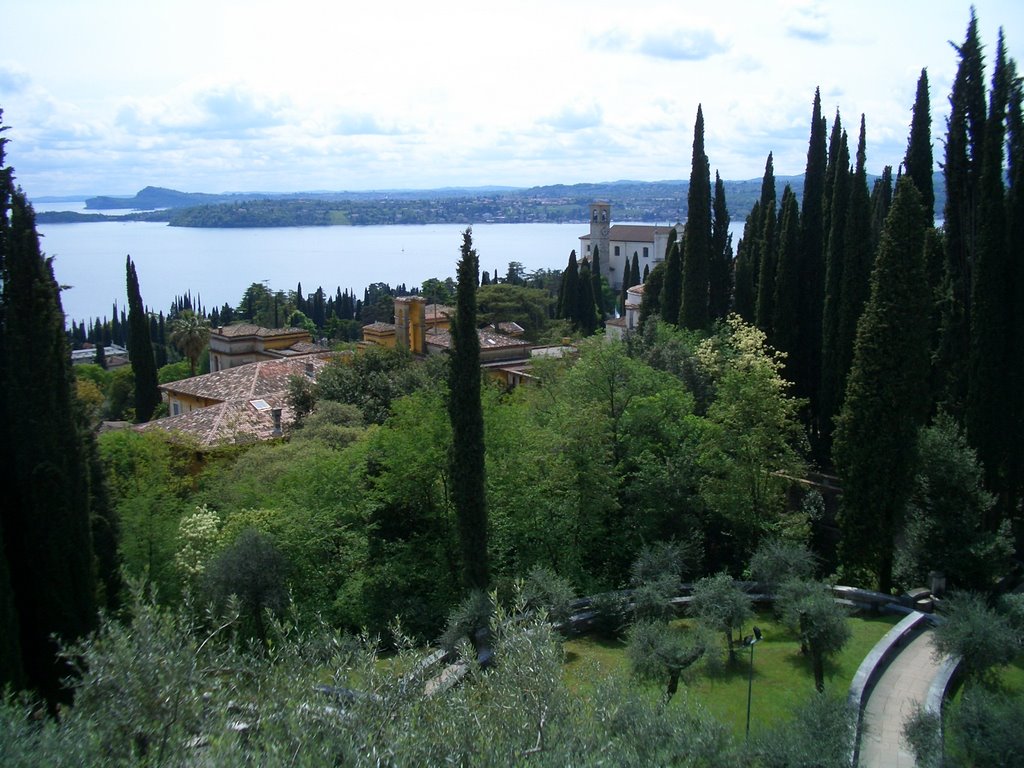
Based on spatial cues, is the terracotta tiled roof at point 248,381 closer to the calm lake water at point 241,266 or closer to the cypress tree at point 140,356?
the cypress tree at point 140,356

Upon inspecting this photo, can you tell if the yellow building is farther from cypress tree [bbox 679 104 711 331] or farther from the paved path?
the paved path

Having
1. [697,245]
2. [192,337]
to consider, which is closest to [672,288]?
[697,245]

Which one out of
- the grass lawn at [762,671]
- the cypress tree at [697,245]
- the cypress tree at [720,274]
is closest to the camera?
the grass lawn at [762,671]

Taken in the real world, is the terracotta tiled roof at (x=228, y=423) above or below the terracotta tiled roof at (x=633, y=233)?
below

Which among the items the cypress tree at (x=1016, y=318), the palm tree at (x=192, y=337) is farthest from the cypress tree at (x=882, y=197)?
the palm tree at (x=192, y=337)

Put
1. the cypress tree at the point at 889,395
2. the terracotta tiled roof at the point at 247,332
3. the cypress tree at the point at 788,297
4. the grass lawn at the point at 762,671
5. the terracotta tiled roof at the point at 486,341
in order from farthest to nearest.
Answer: the terracotta tiled roof at the point at 247,332, the terracotta tiled roof at the point at 486,341, the cypress tree at the point at 788,297, the cypress tree at the point at 889,395, the grass lawn at the point at 762,671

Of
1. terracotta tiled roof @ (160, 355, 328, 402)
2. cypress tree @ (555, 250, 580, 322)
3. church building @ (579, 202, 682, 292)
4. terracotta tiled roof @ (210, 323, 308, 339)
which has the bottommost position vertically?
terracotta tiled roof @ (160, 355, 328, 402)

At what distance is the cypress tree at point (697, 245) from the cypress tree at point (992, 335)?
10.9 meters

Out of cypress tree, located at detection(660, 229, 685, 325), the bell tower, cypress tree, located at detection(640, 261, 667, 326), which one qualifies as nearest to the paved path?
cypress tree, located at detection(660, 229, 685, 325)

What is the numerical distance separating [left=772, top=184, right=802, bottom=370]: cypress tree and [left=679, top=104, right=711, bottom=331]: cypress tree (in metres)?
3.14

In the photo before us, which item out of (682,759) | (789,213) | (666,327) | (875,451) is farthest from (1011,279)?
(682,759)

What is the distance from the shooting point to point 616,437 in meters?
19.5

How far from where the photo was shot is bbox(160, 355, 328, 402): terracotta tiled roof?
98.0 ft

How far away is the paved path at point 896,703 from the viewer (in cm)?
1113
